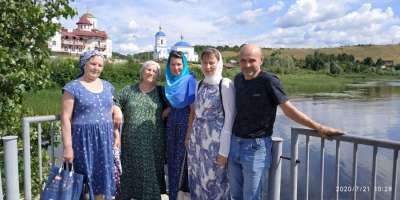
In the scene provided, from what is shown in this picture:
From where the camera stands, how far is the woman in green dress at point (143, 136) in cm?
387

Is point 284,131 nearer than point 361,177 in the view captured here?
No

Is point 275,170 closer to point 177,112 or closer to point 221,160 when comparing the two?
point 221,160

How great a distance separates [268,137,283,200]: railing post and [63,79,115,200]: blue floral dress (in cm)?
140

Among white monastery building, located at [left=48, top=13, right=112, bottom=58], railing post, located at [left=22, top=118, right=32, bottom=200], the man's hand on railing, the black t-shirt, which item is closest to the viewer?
the man's hand on railing

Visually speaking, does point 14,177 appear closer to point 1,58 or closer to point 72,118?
point 72,118

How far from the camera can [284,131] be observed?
15805 mm

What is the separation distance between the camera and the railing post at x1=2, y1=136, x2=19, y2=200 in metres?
3.58

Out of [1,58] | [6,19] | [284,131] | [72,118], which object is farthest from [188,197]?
[284,131]

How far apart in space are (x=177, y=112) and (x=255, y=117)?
38.2 inches

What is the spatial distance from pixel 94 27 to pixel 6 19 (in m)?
75.3

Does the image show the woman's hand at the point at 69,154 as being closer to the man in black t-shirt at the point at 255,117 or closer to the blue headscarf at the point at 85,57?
the blue headscarf at the point at 85,57

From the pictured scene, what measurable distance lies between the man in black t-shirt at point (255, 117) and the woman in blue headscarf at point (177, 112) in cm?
67

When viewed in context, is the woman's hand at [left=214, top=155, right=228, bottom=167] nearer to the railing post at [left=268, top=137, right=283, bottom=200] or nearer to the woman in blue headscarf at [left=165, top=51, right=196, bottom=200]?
the railing post at [left=268, top=137, right=283, bottom=200]

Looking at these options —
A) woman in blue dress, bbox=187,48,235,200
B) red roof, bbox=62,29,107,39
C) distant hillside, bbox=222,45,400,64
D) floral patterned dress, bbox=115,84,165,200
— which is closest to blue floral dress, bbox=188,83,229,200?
woman in blue dress, bbox=187,48,235,200
